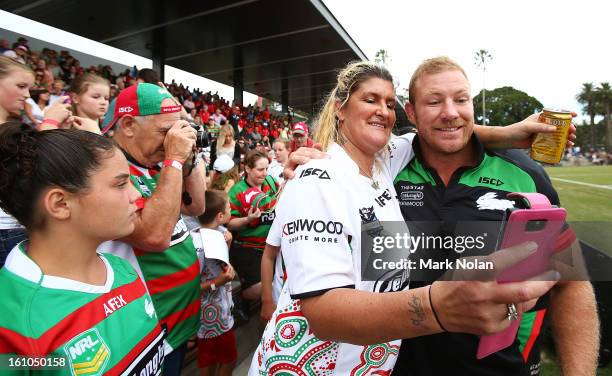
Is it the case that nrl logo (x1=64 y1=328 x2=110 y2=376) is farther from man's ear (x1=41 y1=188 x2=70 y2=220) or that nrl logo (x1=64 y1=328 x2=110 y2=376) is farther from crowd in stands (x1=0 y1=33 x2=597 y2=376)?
man's ear (x1=41 y1=188 x2=70 y2=220)

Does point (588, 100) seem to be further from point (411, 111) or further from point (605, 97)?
point (411, 111)

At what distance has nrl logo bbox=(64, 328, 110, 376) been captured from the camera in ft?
3.61

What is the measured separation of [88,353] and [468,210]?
1.46 meters

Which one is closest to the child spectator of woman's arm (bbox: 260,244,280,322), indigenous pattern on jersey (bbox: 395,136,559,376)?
woman's arm (bbox: 260,244,280,322)

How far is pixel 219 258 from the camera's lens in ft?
7.73

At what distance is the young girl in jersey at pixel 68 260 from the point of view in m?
1.07

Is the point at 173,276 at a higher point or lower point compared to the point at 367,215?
lower

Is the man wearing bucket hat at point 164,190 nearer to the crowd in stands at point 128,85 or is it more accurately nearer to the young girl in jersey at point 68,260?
the young girl in jersey at point 68,260

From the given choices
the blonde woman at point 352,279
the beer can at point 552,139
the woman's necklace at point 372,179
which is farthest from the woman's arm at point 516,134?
the woman's necklace at point 372,179

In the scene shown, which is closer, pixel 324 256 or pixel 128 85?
pixel 324 256

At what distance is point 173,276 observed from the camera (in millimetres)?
1866

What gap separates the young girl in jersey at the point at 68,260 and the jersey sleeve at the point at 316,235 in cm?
65

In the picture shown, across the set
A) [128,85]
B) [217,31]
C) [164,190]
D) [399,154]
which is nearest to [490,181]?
[399,154]

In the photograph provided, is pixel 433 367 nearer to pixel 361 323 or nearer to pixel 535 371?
pixel 535 371
